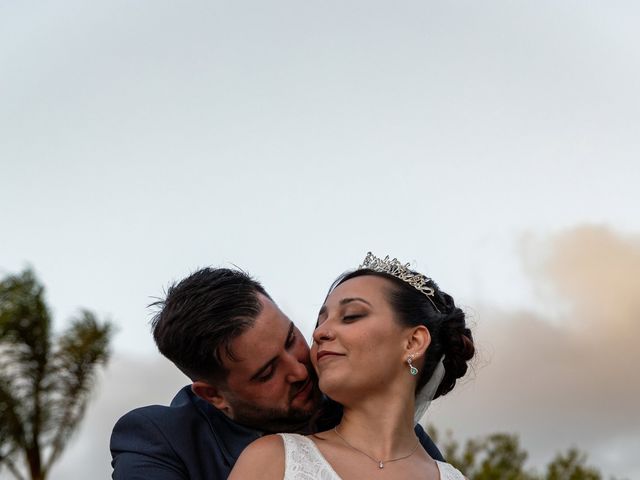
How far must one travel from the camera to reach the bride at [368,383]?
447cm

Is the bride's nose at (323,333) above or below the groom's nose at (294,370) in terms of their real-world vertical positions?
above

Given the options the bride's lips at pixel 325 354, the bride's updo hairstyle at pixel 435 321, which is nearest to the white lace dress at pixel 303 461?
the bride's lips at pixel 325 354

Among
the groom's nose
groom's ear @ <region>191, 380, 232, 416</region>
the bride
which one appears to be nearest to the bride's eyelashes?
the bride

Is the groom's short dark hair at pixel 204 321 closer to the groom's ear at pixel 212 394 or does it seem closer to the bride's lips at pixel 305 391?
the groom's ear at pixel 212 394

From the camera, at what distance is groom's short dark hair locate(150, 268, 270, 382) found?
4.98 meters

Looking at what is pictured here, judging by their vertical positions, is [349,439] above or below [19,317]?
below

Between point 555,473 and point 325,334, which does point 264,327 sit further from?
point 555,473

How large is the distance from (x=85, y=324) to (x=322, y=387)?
51.3ft

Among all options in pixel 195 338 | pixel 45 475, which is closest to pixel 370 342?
pixel 195 338

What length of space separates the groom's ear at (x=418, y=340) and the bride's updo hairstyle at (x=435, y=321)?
35mm

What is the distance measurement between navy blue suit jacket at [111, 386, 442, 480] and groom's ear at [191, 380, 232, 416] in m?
0.06

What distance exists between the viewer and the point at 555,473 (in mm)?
22391

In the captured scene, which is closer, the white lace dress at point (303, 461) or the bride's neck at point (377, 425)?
the white lace dress at point (303, 461)

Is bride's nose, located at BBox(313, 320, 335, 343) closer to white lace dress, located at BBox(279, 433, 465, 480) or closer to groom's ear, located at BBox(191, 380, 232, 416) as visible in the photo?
white lace dress, located at BBox(279, 433, 465, 480)
